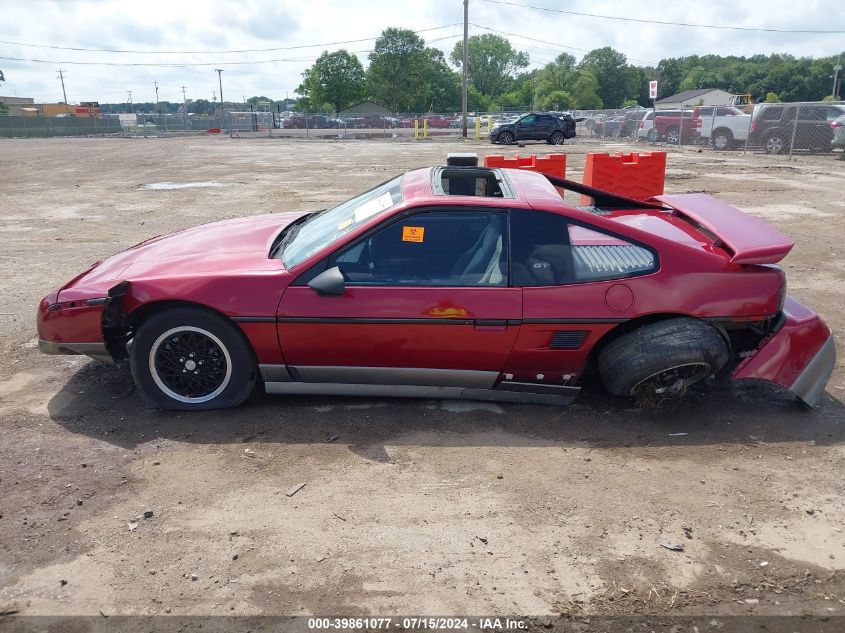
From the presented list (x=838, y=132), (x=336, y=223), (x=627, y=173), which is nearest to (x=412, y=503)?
(x=336, y=223)

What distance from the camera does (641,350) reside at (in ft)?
12.7

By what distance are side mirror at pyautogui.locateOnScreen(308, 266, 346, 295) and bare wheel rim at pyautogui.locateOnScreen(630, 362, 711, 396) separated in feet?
6.30

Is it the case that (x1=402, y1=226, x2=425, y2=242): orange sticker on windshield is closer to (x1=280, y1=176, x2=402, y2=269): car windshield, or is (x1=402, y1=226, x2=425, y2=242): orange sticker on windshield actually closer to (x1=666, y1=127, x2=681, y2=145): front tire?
(x1=280, y1=176, x2=402, y2=269): car windshield

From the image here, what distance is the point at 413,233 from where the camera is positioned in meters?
3.93

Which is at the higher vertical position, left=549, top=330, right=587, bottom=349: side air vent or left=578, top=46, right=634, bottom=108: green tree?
left=578, top=46, right=634, bottom=108: green tree

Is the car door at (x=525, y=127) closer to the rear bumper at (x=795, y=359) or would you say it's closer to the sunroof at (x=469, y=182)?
the sunroof at (x=469, y=182)

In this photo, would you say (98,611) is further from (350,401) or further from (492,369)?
(492,369)

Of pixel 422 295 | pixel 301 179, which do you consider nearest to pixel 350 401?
pixel 422 295

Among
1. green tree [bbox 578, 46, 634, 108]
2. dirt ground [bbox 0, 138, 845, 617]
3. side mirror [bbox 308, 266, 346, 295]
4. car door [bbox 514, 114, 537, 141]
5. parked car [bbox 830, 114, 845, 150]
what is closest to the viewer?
dirt ground [bbox 0, 138, 845, 617]

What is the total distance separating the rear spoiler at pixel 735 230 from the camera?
12.8 ft

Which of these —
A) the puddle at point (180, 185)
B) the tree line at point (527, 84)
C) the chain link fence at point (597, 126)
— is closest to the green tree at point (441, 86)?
the tree line at point (527, 84)

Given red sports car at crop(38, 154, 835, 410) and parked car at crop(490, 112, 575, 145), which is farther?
parked car at crop(490, 112, 575, 145)

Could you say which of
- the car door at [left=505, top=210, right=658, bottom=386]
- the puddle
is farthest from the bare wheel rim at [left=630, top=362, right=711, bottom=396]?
the puddle

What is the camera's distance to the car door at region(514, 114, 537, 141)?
108ft
